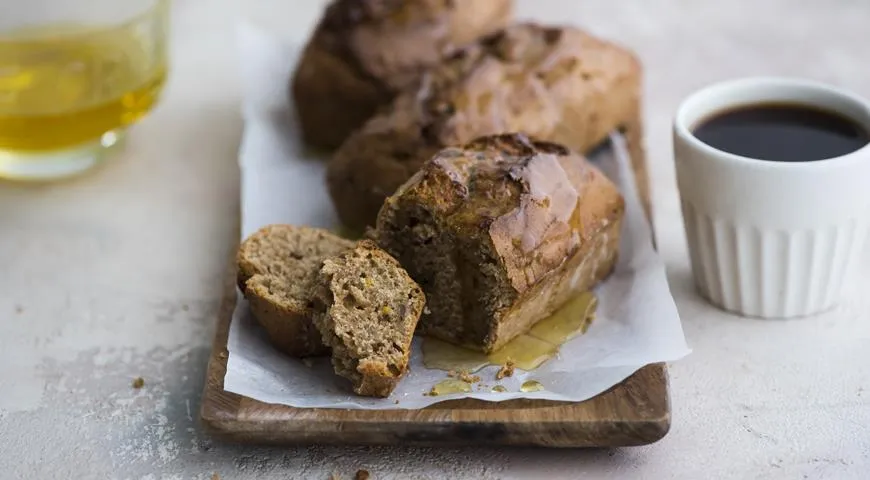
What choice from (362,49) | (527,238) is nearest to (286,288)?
(527,238)

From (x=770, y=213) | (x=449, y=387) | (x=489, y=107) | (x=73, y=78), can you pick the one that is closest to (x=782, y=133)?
(x=770, y=213)

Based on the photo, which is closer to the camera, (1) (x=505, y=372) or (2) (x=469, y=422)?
(2) (x=469, y=422)

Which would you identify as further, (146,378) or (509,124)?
(509,124)

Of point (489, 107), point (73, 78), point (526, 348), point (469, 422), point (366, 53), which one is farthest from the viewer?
point (366, 53)

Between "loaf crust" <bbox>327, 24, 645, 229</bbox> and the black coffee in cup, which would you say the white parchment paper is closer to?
"loaf crust" <bbox>327, 24, 645, 229</bbox>

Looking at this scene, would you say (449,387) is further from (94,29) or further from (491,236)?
(94,29)

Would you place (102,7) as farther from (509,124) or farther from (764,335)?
(764,335)
